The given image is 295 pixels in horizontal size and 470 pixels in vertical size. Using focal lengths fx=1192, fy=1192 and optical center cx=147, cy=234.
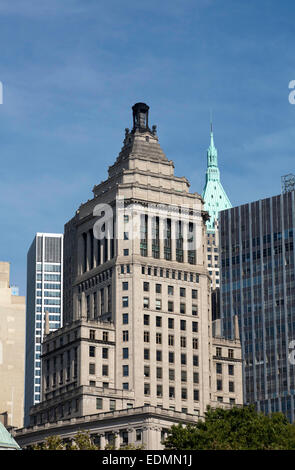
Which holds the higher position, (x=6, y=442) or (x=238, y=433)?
(x=238, y=433)

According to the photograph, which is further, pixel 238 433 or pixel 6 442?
pixel 238 433

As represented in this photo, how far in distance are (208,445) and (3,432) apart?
964 inches

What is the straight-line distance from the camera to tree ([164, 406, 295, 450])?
14312 cm

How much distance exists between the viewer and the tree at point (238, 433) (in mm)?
143125

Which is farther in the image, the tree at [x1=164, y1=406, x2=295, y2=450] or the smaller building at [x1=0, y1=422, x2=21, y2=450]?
the tree at [x1=164, y1=406, x2=295, y2=450]

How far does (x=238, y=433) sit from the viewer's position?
147750mm

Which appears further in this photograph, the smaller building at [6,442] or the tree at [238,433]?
the tree at [238,433]
